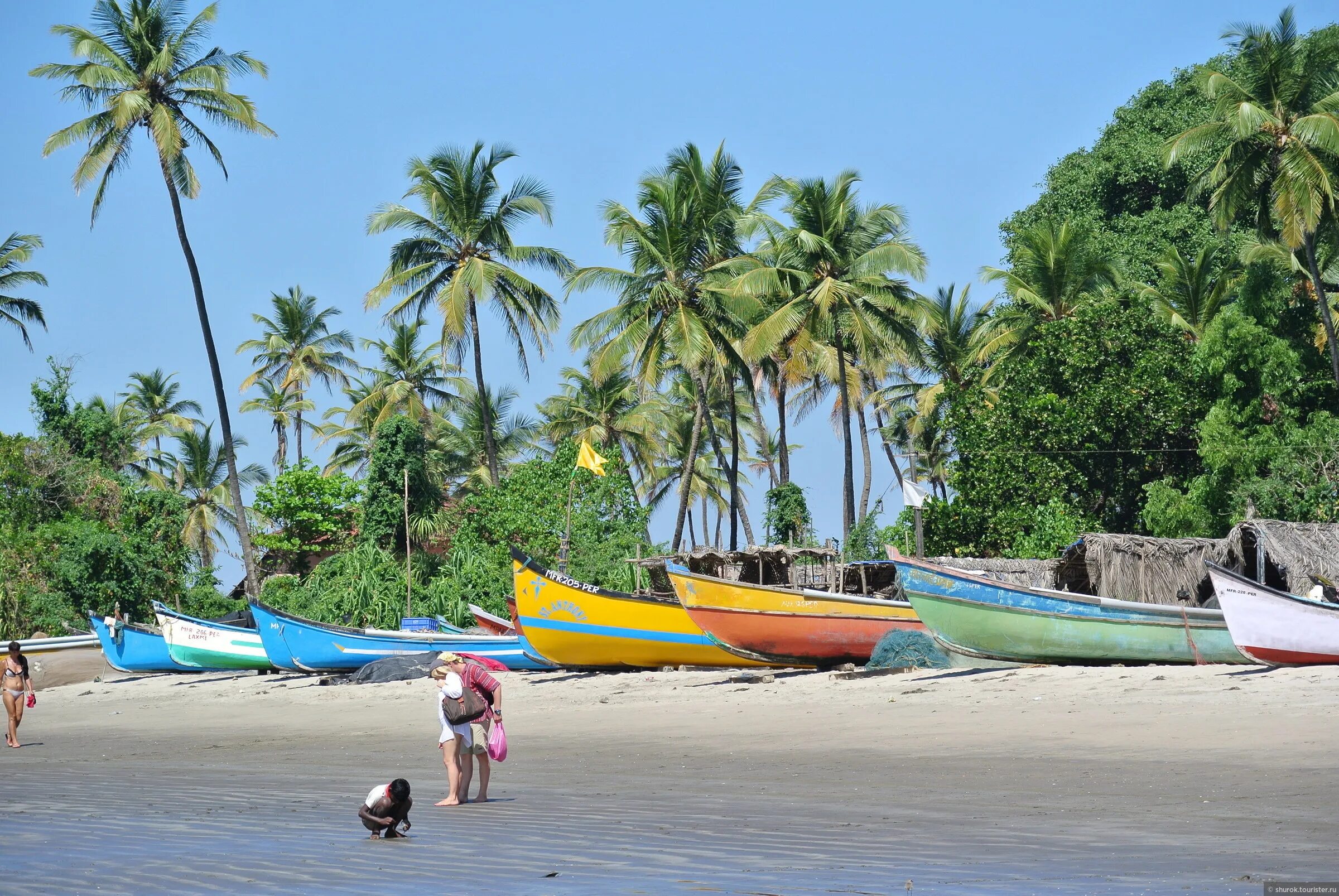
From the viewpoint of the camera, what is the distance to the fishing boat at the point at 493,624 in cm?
2938

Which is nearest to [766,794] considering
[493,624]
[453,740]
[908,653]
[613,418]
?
[453,740]

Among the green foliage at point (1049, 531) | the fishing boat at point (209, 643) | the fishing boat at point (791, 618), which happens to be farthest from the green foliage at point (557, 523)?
the fishing boat at point (791, 618)

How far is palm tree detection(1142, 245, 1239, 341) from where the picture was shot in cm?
3500

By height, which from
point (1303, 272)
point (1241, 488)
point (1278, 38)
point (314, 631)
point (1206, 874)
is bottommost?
point (1206, 874)

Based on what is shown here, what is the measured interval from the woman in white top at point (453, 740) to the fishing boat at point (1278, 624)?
31.2 ft

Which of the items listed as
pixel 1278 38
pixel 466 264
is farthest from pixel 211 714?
pixel 1278 38

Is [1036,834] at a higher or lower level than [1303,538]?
lower

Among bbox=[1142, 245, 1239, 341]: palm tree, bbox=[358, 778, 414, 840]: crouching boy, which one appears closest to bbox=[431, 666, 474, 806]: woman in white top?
bbox=[358, 778, 414, 840]: crouching boy

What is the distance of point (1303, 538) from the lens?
19719 mm

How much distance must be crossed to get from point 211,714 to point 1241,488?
20204 millimetres

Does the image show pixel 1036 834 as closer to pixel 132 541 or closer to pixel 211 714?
pixel 211 714

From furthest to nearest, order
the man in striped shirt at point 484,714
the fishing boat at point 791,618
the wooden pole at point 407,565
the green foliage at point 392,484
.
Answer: the green foliage at point 392,484
the wooden pole at point 407,565
the fishing boat at point 791,618
the man in striped shirt at point 484,714

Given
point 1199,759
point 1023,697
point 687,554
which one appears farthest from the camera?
point 687,554

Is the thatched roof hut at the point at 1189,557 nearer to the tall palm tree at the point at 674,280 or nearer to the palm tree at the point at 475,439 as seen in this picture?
the tall palm tree at the point at 674,280
